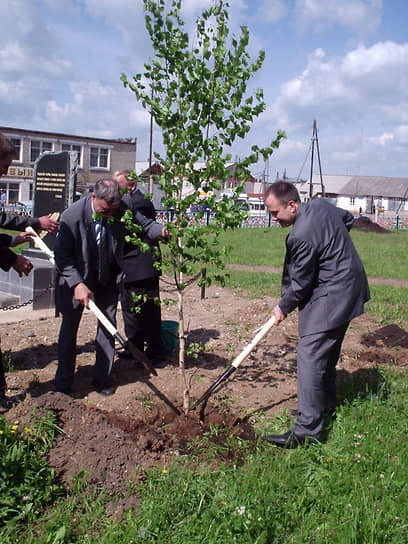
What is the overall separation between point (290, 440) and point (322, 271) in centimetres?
121

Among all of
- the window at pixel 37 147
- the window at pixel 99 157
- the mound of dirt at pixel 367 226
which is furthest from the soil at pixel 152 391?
the window at pixel 99 157

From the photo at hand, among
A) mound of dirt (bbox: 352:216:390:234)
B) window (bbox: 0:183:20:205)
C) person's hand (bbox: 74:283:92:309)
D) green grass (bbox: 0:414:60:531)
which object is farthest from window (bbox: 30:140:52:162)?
green grass (bbox: 0:414:60:531)

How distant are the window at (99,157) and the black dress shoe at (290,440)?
4462 cm

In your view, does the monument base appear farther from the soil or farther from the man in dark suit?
the man in dark suit

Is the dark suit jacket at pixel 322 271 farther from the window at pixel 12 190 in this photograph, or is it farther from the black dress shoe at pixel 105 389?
the window at pixel 12 190

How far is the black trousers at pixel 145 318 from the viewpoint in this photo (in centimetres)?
511

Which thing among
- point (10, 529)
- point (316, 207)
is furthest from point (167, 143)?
point (10, 529)

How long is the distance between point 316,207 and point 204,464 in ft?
6.26

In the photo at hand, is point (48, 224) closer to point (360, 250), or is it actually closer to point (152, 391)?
point (152, 391)

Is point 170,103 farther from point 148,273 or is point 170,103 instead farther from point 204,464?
point 204,464

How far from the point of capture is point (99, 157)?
153 feet

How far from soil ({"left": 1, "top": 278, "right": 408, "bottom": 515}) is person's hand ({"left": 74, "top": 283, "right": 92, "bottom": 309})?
0.62 m

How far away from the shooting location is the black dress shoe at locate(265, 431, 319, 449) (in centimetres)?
367

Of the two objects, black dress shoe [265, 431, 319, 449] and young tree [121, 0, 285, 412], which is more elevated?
young tree [121, 0, 285, 412]
